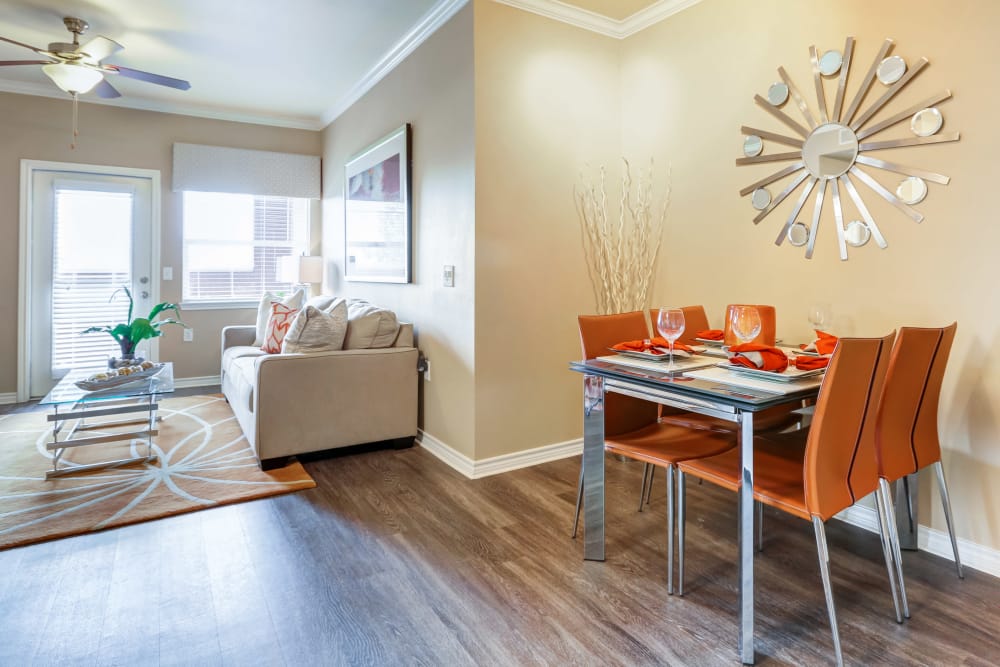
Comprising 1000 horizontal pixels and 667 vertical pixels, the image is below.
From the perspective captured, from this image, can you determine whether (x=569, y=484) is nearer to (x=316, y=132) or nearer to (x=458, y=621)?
(x=458, y=621)

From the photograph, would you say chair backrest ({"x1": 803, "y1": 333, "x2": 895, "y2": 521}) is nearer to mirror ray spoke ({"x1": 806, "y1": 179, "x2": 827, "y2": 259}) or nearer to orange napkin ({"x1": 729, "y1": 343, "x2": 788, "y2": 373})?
orange napkin ({"x1": 729, "y1": 343, "x2": 788, "y2": 373})

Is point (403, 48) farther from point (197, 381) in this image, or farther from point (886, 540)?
point (886, 540)

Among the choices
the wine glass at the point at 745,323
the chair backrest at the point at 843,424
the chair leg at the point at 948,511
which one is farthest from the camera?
the wine glass at the point at 745,323

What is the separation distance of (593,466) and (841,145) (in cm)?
176

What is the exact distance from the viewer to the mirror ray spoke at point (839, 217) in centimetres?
249

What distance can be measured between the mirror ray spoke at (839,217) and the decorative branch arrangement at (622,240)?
1.02 metres

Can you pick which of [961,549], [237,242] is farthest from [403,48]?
[961,549]

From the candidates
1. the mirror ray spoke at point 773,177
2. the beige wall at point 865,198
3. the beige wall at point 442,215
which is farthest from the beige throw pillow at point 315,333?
the mirror ray spoke at point 773,177

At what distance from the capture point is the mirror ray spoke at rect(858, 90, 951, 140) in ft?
7.12

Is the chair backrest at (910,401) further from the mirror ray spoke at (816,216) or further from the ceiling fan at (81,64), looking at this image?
the ceiling fan at (81,64)

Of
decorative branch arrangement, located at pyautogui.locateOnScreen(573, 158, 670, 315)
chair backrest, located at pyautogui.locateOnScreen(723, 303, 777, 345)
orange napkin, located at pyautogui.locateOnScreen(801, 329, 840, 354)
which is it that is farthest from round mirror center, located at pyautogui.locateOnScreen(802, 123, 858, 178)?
decorative branch arrangement, located at pyautogui.locateOnScreen(573, 158, 670, 315)

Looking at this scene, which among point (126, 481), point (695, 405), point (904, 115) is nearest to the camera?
point (695, 405)

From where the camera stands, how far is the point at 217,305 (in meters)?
5.49

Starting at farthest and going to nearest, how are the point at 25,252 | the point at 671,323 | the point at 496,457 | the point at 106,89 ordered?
1. the point at 25,252
2. the point at 106,89
3. the point at 496,457
4. the point at 671,323
